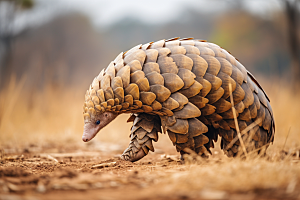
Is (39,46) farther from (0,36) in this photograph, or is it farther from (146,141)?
(146,141)

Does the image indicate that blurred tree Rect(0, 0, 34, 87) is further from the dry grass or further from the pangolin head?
the pangolin head

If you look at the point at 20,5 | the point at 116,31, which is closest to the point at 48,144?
the point at 20,5

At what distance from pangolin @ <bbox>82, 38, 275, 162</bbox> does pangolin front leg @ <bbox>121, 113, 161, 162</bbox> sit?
241 millimetres

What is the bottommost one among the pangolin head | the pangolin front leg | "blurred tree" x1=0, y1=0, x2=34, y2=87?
the pangolin front leg

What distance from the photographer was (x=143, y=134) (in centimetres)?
280

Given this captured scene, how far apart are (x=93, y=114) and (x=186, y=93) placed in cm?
98

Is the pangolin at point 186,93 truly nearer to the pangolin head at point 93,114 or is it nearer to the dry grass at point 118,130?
the pangolin head at point 93,114

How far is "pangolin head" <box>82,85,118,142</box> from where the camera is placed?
2604 millimetres

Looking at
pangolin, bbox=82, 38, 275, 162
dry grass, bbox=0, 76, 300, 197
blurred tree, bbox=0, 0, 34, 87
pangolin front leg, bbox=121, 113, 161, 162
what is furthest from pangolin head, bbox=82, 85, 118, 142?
blurred tree, bbox=0, 0, 34, 87

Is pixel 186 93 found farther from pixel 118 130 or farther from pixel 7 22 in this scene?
pixel 7 22

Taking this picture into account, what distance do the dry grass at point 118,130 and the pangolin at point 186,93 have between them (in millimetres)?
337

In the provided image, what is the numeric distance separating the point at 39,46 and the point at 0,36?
3120 mm

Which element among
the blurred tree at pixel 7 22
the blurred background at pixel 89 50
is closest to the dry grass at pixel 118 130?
the blurred background at pixel 89 50

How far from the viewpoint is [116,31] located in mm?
18703
